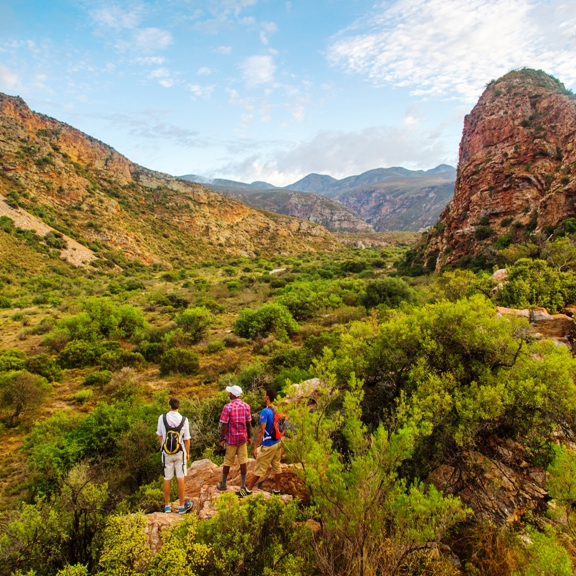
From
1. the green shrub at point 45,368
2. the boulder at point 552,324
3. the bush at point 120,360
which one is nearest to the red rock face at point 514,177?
the boulder at point 552,324

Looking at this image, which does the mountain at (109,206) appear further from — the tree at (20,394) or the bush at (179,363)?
the tree at (20,394)

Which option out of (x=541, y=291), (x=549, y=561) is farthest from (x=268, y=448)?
(x=541, y=291)

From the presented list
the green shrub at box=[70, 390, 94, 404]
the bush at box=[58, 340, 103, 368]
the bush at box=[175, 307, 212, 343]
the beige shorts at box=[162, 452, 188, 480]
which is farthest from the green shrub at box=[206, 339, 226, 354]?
the beige shorts at box=[162, 452, 188, 480]

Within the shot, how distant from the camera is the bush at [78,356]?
12.5m

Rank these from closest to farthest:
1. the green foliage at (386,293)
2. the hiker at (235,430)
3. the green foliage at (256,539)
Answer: the green foliage at (256,539) → the hiker at (235,430) → the green foliage at (386,293)

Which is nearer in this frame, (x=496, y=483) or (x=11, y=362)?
(x=496, y=483)

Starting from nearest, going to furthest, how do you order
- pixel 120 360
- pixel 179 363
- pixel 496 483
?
pixel 496 483 → pixel 179 363 → pixel 120 360

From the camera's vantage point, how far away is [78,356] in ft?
41.6

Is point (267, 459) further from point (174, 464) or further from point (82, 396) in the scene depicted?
point (82, 396)

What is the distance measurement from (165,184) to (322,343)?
225 ft

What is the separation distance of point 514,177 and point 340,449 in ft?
109

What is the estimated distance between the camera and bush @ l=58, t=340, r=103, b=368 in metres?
12.5

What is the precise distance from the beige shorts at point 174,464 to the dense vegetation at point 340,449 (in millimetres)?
540

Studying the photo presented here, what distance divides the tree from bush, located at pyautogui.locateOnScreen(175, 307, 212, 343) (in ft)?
21.0
